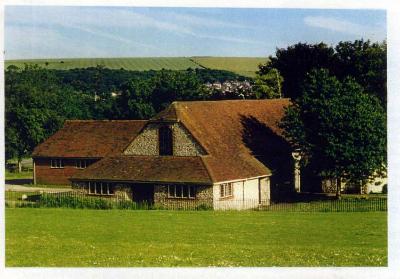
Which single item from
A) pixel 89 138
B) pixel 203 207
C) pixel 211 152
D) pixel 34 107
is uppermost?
pixel 34 107

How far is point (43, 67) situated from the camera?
33.1 meters

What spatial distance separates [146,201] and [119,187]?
5.84 ft

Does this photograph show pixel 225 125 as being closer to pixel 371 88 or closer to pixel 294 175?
pixel 294 175

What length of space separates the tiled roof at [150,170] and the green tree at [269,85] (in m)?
14.0


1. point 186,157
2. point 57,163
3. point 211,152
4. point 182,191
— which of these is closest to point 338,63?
point 211,152

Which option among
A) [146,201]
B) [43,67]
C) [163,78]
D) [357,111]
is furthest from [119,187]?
[357,111]

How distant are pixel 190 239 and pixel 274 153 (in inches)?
752

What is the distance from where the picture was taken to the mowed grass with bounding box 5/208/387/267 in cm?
2417

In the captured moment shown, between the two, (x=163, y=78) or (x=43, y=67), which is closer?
(x=43, y=67)

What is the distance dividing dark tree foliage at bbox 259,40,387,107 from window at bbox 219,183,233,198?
9.02m

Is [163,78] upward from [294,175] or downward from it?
upward

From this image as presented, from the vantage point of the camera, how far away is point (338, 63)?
46.3 metres

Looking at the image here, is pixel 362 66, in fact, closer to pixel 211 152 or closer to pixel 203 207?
pixel 211 152
